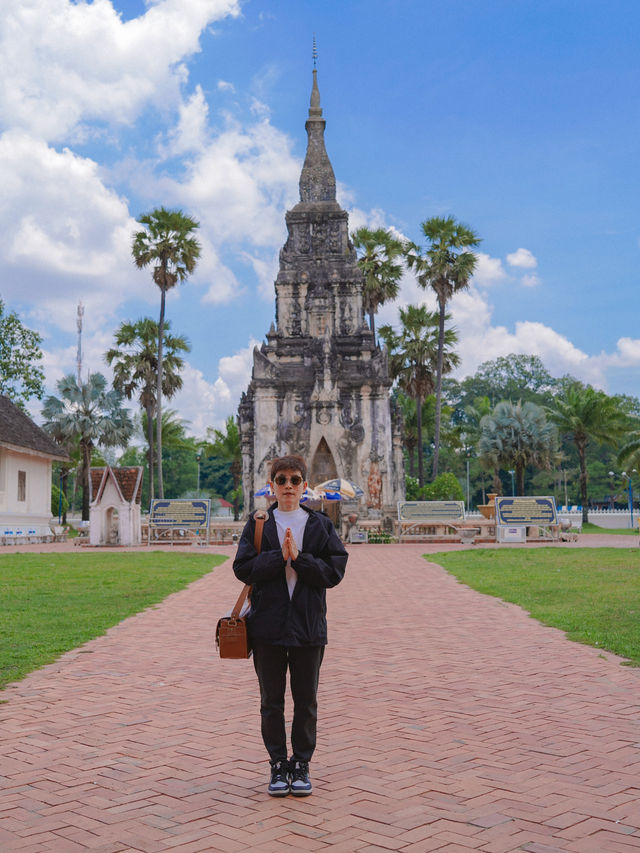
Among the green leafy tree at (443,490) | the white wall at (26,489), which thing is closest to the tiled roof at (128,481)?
the white wall at (26,489)

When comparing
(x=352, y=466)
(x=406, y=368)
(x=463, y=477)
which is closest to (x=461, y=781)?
(x=352, y=466)

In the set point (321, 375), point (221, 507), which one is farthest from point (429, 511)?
point (221, 507)

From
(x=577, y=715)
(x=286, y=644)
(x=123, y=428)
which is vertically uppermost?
(x=123, y=428)

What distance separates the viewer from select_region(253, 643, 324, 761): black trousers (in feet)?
16.0

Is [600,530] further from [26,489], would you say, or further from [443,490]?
[26,489]

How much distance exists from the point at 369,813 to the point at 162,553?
23094 mm

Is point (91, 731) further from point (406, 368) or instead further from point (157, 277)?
point (406, 368)

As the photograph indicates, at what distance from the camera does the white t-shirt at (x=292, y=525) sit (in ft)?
16.3

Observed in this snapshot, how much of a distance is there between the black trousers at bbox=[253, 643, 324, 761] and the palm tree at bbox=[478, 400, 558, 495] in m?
48.5

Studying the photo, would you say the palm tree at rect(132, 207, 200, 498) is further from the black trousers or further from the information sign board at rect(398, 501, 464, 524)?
the black trousers

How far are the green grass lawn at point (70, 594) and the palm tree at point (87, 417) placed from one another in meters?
25.6

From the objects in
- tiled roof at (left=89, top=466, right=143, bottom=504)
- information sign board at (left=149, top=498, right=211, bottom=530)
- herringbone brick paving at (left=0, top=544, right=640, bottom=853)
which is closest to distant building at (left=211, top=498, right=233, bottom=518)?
information sign board at (left=149, top=498, right=211, bottom=530)

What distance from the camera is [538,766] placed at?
5.29 meters

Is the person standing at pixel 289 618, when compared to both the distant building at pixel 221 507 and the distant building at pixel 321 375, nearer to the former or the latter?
the distant building at pixel 321 375
